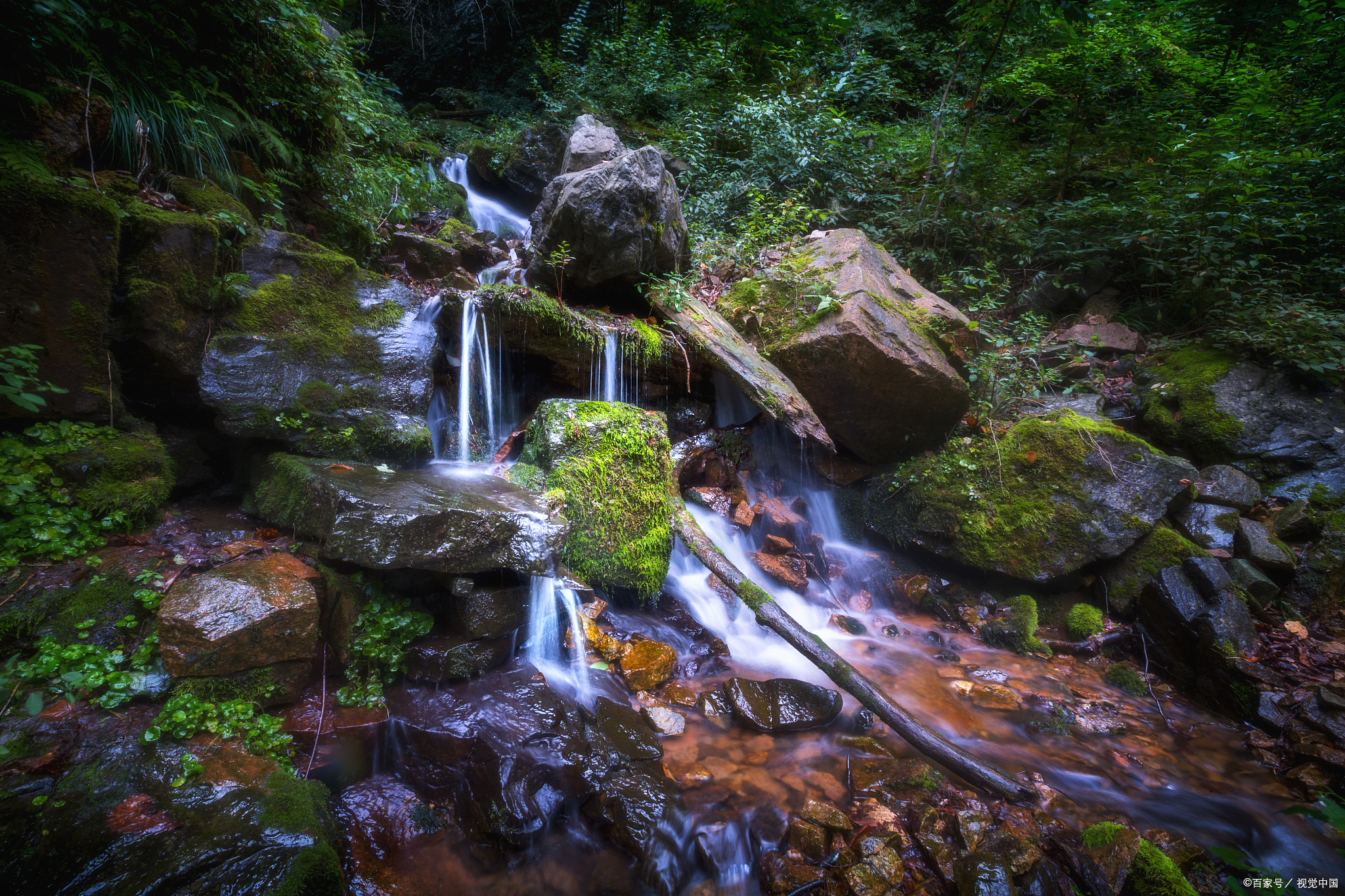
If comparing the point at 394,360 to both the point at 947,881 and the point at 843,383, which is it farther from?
the point at 947,881

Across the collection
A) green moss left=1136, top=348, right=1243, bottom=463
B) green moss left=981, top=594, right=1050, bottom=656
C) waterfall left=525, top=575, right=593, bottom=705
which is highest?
green moss left=1136, top=348, right=1243, bottom=463

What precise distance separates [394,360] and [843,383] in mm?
4710

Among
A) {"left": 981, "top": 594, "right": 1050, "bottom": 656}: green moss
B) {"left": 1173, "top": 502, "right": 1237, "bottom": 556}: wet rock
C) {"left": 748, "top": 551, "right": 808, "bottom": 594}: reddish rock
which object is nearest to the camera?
{"left": 981, "top": 594, "right": 1050, "bottom": 656}: green moss

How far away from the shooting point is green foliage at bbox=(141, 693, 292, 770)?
2.48 metres

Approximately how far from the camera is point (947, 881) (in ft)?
8.64

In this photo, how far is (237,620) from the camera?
9.15 feet

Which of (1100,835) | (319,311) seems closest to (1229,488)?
(1100,835)

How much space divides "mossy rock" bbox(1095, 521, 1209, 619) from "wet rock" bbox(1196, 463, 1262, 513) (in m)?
0.69

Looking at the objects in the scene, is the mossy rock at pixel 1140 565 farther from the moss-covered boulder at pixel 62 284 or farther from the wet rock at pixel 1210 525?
the moss-covered boulder at pixel 62 284

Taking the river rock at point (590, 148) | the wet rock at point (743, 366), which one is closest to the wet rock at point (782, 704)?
the wet rock at point (743, 366)

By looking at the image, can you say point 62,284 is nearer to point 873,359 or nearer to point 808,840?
point 808,840

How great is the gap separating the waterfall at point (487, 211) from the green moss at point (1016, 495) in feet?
26.6

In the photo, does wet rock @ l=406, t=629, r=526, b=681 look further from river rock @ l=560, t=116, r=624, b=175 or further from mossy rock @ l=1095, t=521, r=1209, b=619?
river rock @ l=560, t=116, r=624, b=175

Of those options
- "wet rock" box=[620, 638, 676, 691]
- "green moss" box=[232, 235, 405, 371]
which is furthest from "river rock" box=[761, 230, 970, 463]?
"green moss" box=[232, 235, 405, 371]
